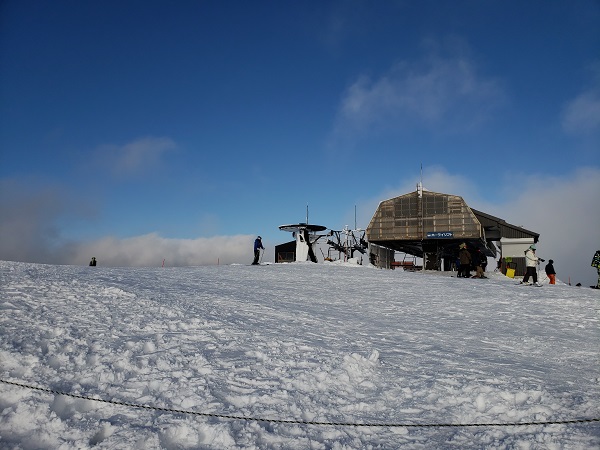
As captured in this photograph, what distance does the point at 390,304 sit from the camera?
11500 millimetres

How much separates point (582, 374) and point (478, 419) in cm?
286

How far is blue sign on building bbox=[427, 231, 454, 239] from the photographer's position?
39.2m

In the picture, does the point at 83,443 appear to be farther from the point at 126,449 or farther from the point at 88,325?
the point at 88,325

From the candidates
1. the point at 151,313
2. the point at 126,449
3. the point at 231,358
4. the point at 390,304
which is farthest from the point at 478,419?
the point at 390,304

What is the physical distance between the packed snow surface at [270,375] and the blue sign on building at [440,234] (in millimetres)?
30336

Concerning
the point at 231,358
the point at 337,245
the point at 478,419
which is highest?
the point at 337,245

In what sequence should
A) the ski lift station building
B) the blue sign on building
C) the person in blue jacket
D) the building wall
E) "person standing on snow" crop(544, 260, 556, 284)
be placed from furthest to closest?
the ski lift station building, the blue sign on building, the building wall, the person in blue jacket, "person standing on snow" crop(544, 260, 556, 284)

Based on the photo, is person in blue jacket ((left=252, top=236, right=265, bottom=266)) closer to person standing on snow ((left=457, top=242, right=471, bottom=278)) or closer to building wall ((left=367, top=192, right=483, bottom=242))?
person standing on snow ((left=457, top=242, right=471, bottom=278))

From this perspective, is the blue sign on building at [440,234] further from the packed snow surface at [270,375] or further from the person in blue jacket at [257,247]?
the packed snow surface at [270,375]

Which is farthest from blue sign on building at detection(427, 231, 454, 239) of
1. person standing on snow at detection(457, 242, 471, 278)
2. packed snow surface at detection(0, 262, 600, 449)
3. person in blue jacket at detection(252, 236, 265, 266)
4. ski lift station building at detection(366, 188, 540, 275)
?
packed snow surface at detection(0, 262, 600, 449)

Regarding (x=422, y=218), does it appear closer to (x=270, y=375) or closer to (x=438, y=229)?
(x=438, y=229)

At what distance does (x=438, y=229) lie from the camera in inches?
1566

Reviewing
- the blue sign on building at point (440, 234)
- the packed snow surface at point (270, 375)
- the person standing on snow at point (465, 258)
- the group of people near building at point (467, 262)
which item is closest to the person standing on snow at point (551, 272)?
the group of people near building at point (467, 262)

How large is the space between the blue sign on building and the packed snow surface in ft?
99.5
